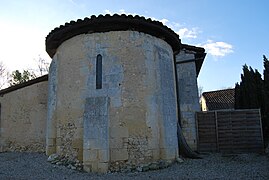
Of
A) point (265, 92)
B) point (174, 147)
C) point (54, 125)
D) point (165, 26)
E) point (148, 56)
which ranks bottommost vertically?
point (174, 147)

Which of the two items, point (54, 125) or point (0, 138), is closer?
point (54, 125)

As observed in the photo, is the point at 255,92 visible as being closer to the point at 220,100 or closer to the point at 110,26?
the point at 110,26

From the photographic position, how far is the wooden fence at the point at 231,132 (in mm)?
10336

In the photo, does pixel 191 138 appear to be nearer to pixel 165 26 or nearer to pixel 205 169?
pixel 205 169

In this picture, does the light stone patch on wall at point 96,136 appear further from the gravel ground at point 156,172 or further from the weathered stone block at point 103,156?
the gravel ground at point 156,172

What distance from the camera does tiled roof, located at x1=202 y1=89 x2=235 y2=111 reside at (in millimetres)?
23400

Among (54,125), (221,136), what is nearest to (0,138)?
(54,125)

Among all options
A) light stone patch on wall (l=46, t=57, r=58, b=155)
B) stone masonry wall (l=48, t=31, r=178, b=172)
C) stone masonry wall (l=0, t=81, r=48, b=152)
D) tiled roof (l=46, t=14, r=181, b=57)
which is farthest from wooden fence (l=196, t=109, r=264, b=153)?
stone masonry wall (l=0, t=81, r=48, b=152)

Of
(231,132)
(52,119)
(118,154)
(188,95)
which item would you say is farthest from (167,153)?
(188,95)

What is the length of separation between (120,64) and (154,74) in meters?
1.19

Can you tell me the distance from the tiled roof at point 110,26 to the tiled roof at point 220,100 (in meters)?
16.6

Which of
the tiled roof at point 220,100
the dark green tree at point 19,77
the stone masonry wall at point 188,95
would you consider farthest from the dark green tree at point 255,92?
the dark green tree at point 19,77

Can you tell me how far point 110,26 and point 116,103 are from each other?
8.37ft

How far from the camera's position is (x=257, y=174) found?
6102mm
